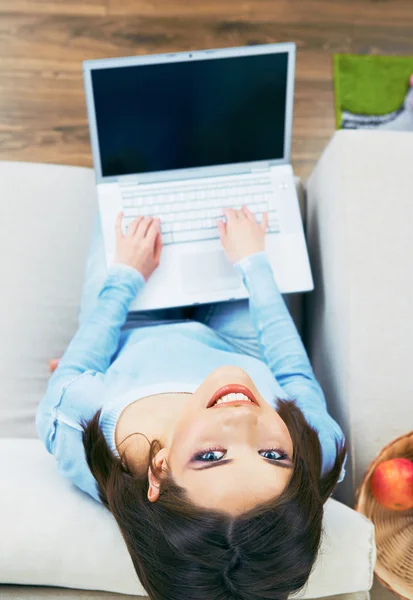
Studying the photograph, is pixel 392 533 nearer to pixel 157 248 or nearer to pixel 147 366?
pixel 147 366

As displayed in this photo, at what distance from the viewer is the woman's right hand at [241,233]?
45.9 inches

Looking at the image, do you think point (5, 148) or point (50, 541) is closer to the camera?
point (50, 541)

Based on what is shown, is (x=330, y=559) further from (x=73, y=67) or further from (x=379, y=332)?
(x=73, y=67)

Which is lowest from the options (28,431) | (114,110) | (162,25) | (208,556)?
(28,431)

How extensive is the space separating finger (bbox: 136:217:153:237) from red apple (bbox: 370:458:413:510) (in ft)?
2.05

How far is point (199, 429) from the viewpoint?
2.69ft

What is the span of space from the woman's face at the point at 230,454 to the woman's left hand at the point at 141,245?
1.28 feet

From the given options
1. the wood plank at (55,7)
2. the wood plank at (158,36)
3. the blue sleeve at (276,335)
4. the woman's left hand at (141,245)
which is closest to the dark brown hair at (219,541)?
the blue sleeve at (276,335)

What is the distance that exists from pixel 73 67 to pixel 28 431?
1171 mm

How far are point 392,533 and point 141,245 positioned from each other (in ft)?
2.42

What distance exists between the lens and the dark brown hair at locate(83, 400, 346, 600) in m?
0.77

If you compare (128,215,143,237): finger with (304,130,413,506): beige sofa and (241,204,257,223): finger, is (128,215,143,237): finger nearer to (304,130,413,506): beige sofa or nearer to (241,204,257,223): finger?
(241,204,257,223): finger

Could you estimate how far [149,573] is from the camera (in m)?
Result: 0.81

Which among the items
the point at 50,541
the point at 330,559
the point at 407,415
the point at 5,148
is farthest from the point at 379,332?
the point at 5,148
